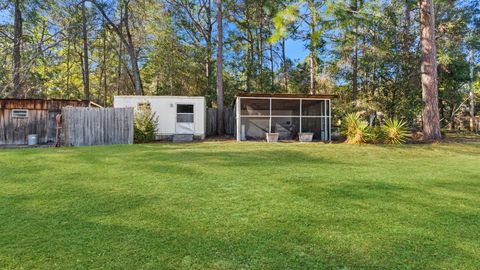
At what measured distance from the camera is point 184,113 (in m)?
15.8

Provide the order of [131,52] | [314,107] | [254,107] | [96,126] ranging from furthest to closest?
[131,52] < [254,107] < [314,107] < [96,126]

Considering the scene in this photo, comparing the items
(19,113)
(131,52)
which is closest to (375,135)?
(19,113)

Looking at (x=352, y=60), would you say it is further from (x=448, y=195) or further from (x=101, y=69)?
(x=101, y=69)

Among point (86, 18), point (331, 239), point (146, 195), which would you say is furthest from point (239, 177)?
point (86, 18)

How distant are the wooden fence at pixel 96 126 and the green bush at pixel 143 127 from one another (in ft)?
1.56

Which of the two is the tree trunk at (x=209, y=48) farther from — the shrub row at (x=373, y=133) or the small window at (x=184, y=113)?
the shrub row at (x=373, y=133)

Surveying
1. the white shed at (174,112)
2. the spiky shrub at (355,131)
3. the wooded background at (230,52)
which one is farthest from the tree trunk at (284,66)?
the spiky shrub at (355,131)

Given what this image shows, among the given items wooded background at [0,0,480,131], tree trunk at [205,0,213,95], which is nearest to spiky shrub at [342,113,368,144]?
wooded background at [0,0,480,131]

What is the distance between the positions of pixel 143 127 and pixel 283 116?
20.3 feet

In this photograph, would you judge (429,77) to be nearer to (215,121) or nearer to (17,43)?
(215,121)

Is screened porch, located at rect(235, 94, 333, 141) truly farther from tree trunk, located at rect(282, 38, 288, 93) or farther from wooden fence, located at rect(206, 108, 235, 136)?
tree trunk, located at rect(282, 38, 288, 93)

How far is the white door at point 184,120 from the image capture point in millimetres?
15633

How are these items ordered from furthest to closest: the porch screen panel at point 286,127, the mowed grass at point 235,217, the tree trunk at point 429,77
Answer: the porch screen panel at point 286,127 → the tree trunk at point 429,77 → the mowed grass at point 235,217

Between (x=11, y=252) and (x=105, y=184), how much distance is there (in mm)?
2491
